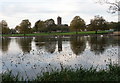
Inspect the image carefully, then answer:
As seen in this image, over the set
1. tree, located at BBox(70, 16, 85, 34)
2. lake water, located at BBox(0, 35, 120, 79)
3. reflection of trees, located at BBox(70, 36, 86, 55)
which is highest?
tree, located at BBox(70, 16, 85, 34)

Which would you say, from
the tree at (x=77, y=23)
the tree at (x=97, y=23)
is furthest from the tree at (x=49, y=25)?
the tree at (x=97, y=23)

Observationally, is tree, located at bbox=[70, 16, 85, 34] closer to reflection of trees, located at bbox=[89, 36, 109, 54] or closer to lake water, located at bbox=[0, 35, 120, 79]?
reflection of trees, located at bbox=[89, 36, 109, 54]

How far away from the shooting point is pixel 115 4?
10.7 m

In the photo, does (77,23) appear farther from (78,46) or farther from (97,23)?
(78,46)

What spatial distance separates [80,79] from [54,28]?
10319cm

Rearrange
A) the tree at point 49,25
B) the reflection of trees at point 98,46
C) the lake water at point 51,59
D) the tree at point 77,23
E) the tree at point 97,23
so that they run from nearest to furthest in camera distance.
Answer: the lake water at point 51,59 → the reflection of trees at point 98,46 → the tree at point 77,23 → the tree at point 97,23 → the tree at point 49,25

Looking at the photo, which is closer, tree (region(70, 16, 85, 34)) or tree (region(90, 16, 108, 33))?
tree (region(70, 16, 85, 34))

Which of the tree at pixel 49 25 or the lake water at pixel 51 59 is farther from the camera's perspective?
the tree at pixel 49 25

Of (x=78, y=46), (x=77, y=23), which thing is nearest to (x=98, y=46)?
(x=78, y=46)

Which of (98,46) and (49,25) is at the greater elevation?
(49,25)

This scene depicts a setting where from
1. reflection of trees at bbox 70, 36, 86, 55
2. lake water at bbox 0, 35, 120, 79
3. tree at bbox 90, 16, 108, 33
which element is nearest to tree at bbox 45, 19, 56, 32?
tree at bbox 90, 16, 108, 33

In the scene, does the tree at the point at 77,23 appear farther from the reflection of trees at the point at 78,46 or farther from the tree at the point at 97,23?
the reflection of trees at the point at 78,46

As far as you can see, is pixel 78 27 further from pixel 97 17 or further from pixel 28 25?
pixel 28 25

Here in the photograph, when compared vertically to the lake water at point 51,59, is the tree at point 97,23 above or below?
above
